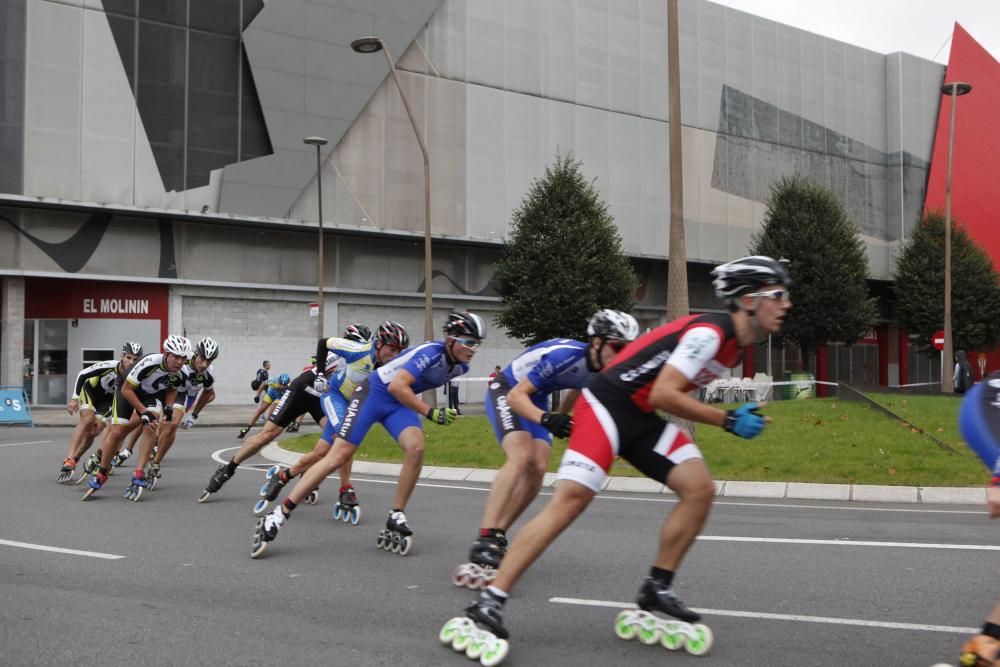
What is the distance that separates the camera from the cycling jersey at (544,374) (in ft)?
22.4

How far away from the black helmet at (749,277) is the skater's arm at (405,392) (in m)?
3.30

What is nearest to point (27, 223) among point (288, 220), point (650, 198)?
point (288, 220)

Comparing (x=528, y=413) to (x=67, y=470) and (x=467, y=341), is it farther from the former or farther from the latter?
(x=67, y=470)

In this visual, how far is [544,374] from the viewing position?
6832mm

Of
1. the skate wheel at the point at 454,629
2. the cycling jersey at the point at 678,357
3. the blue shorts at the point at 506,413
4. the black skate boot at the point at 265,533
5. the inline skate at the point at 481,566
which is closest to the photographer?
the cycling jersey at the point at 678,357

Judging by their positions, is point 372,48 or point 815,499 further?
point 372,48

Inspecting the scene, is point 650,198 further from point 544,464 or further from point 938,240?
point 544,464

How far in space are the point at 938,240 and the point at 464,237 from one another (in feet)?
81.7

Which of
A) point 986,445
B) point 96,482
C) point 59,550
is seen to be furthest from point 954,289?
point 986,445

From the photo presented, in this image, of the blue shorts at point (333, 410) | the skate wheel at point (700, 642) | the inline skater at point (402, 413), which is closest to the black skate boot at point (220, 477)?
the blue shorts at point (333, 410)

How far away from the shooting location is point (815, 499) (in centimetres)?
1161

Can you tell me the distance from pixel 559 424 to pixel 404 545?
2.56 metres

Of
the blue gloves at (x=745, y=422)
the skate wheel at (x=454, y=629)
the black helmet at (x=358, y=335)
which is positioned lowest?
the skate wheel at (x=454, y=629)

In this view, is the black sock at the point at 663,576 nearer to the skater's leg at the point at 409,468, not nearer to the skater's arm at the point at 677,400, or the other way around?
the skater's arm at the point at 677,400
